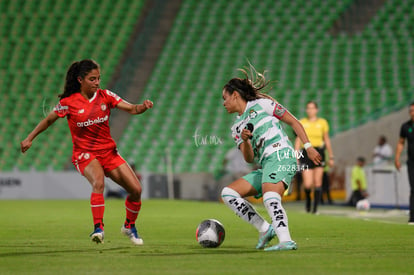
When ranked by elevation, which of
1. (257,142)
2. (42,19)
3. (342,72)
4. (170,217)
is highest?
(42,19)

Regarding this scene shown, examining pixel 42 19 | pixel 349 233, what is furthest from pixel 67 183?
pixel 349 233

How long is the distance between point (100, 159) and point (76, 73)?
978 millimetres

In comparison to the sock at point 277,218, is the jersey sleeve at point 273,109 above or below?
above

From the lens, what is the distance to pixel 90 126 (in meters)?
8.73

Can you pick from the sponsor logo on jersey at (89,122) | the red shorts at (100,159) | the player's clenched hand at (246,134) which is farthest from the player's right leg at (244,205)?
the sponsor logo on jersey at (89,122)

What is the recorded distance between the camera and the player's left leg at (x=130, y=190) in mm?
8836

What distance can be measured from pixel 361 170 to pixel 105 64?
37.2ft

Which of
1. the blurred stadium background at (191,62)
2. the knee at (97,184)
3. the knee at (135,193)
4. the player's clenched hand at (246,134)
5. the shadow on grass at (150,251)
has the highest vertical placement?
the blurred stadium background at (191,62)

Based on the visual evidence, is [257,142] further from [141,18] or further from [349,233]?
[141,18]

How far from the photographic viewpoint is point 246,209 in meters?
8.02

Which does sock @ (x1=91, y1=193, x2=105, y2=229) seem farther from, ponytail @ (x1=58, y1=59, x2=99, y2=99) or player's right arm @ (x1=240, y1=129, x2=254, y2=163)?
player's right arm @ (x1=240, y1=129, x2=254, y2=163)

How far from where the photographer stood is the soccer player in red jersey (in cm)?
862

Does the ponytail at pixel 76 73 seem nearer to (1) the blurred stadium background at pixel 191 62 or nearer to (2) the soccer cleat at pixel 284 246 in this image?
(2) the soccer cleat at pixel 284 246

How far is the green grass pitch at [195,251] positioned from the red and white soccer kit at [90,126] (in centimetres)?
94
